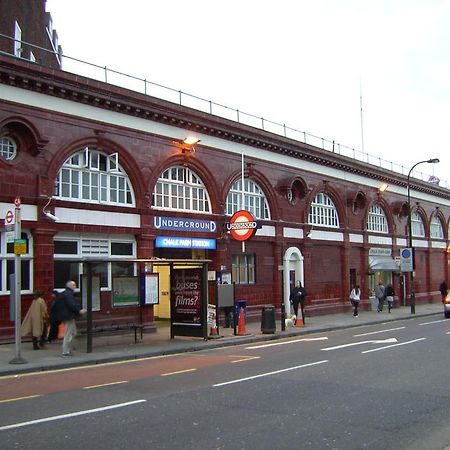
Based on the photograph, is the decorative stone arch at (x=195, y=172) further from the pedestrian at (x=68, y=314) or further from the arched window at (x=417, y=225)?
the arched window at (x=417, y=225)

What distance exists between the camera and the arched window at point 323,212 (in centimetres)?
3180

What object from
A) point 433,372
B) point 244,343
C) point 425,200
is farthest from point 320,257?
point 433,372

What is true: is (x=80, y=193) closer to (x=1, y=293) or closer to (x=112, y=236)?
(x=112, y=236)

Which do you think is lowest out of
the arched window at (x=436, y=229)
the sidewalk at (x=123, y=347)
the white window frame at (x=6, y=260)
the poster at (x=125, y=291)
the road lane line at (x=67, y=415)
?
the sidewalk at (x=123, y=347)

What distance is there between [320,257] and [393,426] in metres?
24.7

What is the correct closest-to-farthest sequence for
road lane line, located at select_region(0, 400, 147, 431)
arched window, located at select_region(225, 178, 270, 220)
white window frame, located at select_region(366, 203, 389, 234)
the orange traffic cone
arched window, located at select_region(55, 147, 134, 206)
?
road lane line, located at select_region(0, 400, 147, 431) → arched window, located at select_region(55, 147, 134, 206) → the orange traffic cone → arched window, located at select_region(225, 178, 270, 220) → white window frame, located at select_region(366, 203, 389, 234)

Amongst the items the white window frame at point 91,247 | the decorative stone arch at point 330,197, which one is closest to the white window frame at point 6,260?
the white window frame at point 91,247

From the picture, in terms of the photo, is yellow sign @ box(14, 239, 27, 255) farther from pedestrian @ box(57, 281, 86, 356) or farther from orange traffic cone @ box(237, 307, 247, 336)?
orange traffic cone @ box(237, 307, 247, 336)

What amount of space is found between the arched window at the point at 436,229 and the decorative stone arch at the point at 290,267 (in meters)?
20.6

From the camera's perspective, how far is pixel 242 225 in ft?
76.4

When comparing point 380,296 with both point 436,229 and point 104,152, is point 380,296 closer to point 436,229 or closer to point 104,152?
point 436,229

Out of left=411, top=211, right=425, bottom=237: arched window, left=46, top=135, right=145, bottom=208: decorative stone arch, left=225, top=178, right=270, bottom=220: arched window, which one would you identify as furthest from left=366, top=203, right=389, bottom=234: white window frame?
left=46, top=135, right=145, bottom=208: decorative stone arch

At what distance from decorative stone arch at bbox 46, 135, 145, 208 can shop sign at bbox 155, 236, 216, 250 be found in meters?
1.75

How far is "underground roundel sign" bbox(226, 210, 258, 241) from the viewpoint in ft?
75.6
